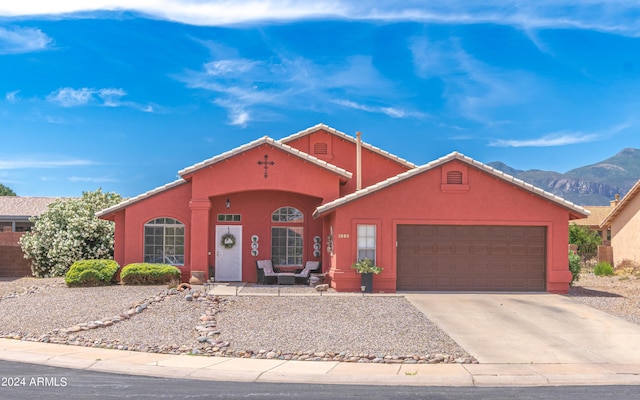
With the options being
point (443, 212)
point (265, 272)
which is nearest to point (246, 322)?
point (265, 272)

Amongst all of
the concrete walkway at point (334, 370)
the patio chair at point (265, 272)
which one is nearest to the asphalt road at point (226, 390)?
the concrete walkway at point (334, 370)

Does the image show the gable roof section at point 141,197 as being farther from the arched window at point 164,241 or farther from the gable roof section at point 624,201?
the gable roof section at point 624,201

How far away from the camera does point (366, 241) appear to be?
20.8 meters

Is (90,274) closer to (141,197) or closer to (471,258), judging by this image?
(141,197)

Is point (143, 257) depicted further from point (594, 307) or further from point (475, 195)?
point (594, 307)

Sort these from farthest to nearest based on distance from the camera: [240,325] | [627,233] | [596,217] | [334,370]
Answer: [596,217], [627,233], [240,325], [334,370]

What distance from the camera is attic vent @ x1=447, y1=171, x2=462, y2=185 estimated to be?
68.9 feet

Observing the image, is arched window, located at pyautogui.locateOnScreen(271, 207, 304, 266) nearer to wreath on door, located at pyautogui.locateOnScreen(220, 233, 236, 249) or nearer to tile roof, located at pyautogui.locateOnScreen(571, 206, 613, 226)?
wreath on door, located at pyautogui.locateOnScreen(220, 233, 236, 249)

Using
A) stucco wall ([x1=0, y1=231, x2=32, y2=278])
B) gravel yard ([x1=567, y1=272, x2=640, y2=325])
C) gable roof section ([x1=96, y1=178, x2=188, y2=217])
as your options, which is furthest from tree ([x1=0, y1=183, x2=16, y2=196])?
gravel yard ([x1=567, y1=272, x2=640, y2=325])

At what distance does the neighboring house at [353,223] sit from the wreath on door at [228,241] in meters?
0.04

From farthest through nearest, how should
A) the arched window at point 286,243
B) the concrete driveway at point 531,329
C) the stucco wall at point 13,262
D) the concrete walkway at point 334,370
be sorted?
the stucco wall at point 13,262, the arched window at point 286,243, the concrete driveway at point 531,329, the concrete walkway at point 334,370

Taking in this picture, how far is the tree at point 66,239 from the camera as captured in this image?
90.6 ft

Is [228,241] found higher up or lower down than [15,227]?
lower down

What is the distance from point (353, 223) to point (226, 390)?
37.8 feet
